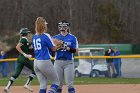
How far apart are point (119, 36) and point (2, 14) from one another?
13929 mm

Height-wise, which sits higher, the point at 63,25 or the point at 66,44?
the point at 63,25

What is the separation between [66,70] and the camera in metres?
14.6

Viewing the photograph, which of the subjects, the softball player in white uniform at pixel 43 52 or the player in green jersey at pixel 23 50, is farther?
the player in green jersey at pixel 23 50

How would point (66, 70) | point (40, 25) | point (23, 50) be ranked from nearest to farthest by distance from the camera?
point (40, 25) < point (66, 70) < point (23, 50)

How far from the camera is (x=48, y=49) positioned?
13188 millimetres

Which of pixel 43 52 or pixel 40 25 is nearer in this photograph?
pixel 40 25

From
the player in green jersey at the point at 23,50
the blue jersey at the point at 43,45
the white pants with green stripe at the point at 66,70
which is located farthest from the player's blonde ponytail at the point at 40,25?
the player in green jersey at the point at 23,50

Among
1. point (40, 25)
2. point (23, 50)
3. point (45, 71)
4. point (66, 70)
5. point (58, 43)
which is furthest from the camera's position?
point (23, 50)

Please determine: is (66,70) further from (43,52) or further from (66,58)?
(43,52)

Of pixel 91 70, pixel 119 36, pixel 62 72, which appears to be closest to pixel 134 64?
pixel 91 70

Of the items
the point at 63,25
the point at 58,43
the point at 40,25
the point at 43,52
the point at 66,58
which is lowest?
the point at 66,58

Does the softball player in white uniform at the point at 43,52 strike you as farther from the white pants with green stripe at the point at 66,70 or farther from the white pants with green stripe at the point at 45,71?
the white pants with green stripe at the point at 66,70

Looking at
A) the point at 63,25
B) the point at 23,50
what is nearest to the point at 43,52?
the point at 63,25

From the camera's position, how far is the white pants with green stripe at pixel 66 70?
1455 cm
